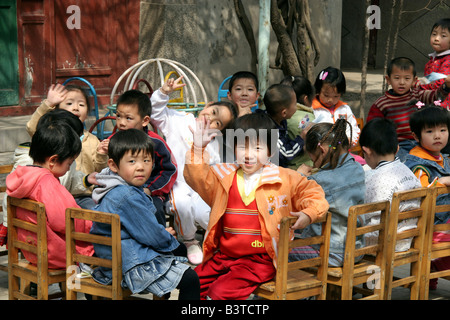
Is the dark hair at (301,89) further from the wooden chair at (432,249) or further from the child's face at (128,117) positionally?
the wooden chair at (432,249)

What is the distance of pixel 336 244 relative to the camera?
383cm

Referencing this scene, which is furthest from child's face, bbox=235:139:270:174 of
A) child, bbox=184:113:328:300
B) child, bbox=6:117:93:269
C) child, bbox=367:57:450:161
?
child, bbox=367:57:450:161

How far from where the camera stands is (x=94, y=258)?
3426 mm

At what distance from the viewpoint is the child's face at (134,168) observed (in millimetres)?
3596

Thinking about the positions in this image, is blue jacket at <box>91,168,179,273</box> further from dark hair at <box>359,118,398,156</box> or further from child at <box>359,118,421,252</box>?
dark hair at <box>359,118,398,156</box>

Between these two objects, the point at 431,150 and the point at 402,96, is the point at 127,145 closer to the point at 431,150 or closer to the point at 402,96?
the point at 431,150

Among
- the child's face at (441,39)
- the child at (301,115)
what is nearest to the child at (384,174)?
the child at (301,115)

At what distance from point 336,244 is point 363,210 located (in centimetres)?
33

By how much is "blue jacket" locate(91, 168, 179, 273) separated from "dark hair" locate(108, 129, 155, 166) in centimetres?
17

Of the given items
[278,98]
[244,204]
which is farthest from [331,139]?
[278,98]

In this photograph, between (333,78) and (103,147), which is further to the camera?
(333,78)

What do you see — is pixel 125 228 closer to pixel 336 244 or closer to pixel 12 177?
pixel 12 177

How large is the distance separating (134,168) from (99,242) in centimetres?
43
